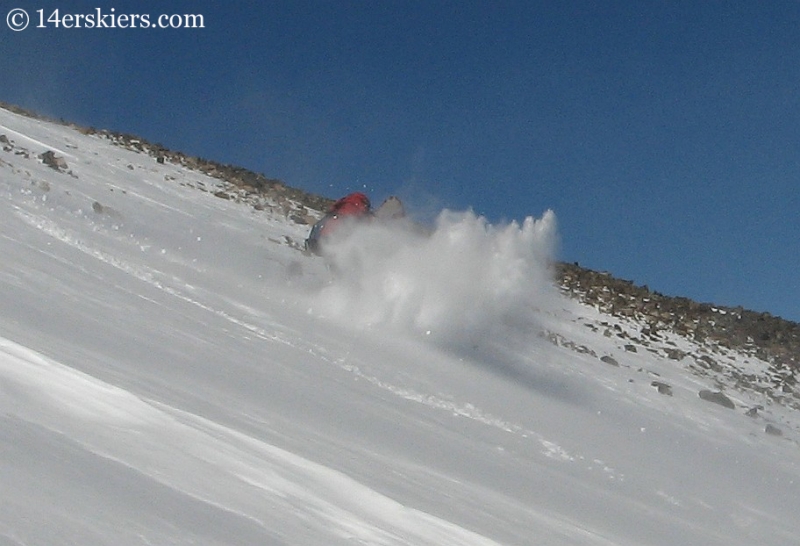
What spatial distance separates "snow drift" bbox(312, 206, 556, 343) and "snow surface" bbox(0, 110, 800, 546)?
5 cm

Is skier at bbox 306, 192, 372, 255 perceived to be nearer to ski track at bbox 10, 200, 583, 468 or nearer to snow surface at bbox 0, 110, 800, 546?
snow surface at bbox 0, 110, 800, 546

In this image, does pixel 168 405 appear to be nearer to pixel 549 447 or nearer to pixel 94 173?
pixel 549 447

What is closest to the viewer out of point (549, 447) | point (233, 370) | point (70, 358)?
point (70, 358)

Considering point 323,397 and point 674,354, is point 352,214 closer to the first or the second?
point 674,354

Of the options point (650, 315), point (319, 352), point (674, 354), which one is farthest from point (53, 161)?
point (650, 315)

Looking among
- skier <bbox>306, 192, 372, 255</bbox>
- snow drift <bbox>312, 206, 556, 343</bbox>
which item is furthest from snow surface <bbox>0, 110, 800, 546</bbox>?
skier <bbox>306, 192, 372, 255</bbox>

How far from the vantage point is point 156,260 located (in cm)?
1211

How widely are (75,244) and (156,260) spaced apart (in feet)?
4.13

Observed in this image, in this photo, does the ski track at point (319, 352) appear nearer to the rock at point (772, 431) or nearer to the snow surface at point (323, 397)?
the snow surface at point (323, 397)

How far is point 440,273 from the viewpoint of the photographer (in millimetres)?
14953

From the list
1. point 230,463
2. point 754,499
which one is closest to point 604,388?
point 754,499

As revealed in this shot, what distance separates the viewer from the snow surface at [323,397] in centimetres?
297

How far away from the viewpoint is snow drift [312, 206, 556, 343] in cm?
1366

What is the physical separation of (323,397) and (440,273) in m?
8.09
